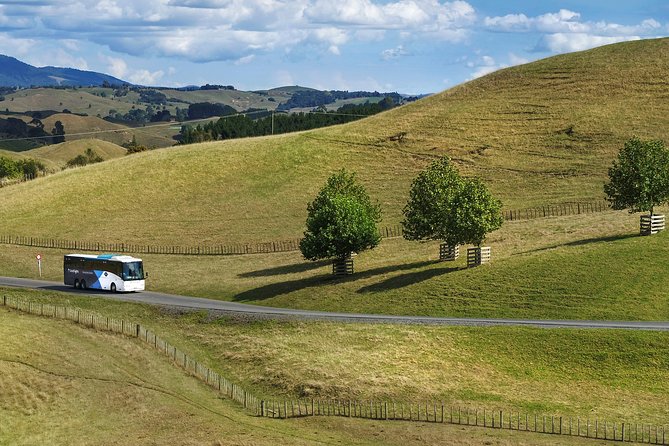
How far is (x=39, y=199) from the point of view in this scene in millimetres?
153000

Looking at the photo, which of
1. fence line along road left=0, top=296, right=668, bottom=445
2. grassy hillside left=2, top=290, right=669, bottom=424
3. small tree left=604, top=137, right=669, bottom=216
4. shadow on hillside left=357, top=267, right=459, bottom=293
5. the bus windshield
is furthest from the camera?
the bus windshield

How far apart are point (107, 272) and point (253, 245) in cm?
2627

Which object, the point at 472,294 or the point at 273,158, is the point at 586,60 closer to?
the point at 273,158

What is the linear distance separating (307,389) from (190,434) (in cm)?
1110

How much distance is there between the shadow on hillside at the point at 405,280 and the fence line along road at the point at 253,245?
2896 centimetres

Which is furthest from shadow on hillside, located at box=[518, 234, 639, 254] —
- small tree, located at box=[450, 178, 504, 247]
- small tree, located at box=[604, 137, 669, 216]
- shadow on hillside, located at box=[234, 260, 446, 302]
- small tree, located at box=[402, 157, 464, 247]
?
shadow on hillside, located at box=[234, 260, 446, 302]

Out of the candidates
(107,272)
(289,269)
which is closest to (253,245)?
(289,269)

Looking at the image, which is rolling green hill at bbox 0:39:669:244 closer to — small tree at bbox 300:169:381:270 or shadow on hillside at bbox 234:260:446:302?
small tree at bbox 300:169:381:270

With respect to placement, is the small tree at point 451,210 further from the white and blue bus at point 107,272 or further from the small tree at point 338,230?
the white and blue bus at point 107,272

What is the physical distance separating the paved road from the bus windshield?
5.95ft

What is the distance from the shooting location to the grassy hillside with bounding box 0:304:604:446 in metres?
51.8

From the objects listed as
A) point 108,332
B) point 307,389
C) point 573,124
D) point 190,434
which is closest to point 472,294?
point 307,389

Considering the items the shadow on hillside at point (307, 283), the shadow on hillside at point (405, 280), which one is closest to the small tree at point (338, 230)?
the shadow on hillside at point (307, 283)

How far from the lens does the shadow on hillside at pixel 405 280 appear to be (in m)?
86.2
